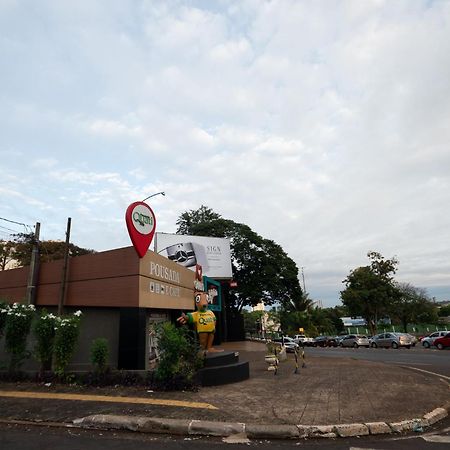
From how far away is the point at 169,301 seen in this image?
1582cm

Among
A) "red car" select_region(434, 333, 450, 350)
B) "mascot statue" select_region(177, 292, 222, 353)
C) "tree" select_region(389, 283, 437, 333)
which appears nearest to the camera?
"mascot statue" select_region(177, 292, 222, 353)

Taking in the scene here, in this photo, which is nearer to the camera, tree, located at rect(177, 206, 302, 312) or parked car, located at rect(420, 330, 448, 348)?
parked car, located at rect(420, 330, 448, 348)

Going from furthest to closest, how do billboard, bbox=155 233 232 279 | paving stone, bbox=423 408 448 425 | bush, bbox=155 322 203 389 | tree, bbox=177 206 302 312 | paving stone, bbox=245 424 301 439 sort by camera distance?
tree, bbox=177 206 302 312 < billboard, bbox=155 233 232 279 < bush, bbox=155 322 203 389 < paving stone, bbox=423 408 448 425 < paving stone, bbox=245 424 301 439

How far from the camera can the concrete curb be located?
6789 millimetres

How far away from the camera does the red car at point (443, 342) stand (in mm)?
30922

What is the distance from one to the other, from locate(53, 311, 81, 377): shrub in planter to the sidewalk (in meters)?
0.59

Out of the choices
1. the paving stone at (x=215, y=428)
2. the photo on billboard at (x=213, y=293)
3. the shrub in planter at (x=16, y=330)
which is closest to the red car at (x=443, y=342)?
the photo on billboard at (x=213, y=293)

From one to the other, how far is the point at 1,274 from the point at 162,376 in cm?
1056

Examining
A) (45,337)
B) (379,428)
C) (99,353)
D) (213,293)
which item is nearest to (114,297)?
(99,353)

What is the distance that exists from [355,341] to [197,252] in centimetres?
1996

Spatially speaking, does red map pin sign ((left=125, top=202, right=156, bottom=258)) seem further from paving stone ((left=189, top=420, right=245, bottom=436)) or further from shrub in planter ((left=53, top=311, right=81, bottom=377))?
paving stone ((left=189, top=420, right=245, bottom=436))

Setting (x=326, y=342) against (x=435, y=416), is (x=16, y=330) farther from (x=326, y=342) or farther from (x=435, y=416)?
(x=326, y=342)

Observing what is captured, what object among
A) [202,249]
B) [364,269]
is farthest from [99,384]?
[364,269]

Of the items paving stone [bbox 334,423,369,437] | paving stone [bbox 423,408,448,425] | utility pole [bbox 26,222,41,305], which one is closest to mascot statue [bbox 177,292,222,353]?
utility pole [bbox 26,222,41,305]
